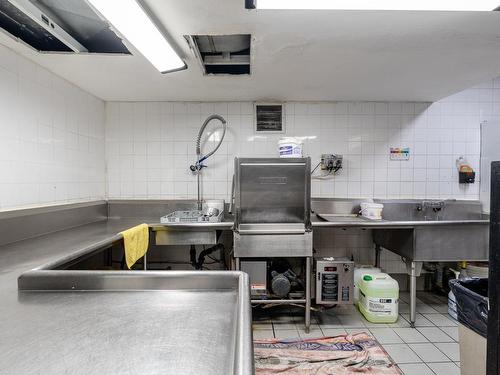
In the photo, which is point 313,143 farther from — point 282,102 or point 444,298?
point 444,298

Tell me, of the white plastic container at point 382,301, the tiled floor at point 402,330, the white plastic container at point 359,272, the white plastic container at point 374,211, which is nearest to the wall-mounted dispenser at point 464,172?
the white plastic container at point 374,211

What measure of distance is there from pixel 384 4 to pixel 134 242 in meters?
2.18

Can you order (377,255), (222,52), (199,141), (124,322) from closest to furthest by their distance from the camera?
(124,322), (222,52), (199,141), (377,255)

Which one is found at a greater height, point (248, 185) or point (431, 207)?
point (248, 185)

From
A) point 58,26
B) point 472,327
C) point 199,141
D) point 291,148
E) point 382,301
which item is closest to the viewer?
point 472,327

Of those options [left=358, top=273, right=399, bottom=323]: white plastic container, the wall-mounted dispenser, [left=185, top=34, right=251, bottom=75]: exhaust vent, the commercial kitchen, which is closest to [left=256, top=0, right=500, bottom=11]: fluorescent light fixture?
the commercial kitchen

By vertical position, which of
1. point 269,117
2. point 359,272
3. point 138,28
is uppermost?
point 138,28

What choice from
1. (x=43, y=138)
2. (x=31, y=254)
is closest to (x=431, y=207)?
(x=31, y=254)

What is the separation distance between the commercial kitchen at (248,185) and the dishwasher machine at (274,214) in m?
0.02

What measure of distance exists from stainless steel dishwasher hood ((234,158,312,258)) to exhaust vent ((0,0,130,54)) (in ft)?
4.30

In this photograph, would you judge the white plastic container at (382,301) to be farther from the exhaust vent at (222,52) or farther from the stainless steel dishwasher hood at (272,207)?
the exhaust vent at (222,52)

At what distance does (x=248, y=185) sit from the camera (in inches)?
100

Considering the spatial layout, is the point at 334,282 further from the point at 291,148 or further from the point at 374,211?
the point at 291,148

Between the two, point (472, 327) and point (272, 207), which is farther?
point (272, 207)
